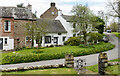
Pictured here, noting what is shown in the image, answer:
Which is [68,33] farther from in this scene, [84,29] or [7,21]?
[7,21]

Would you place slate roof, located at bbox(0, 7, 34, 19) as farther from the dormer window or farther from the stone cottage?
the dormer window

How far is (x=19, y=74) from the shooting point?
1064 centimetres

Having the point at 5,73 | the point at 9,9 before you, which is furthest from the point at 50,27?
the point at 5,73

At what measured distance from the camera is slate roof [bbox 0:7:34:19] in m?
26.4

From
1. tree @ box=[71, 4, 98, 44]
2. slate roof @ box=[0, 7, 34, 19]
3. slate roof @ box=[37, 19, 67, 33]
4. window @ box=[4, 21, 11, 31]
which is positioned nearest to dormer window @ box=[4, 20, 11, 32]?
window @ box=[4, 21, 11, 31]

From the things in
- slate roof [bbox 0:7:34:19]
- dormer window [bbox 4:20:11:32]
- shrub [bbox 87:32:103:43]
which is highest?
slate roof [bbox 0:7:34:19]

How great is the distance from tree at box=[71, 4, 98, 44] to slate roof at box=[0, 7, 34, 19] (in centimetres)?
996

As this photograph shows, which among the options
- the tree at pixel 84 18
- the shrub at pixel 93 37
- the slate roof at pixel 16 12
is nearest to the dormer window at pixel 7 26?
the slate roof at pixel 16 12

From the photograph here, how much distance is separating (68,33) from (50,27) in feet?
17.4

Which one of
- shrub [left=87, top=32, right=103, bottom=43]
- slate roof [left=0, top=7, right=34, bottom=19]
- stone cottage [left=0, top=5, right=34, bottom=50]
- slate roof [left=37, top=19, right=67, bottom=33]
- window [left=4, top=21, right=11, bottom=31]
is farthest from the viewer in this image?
slate roof [left=37, top=19, right=67, bottom=33]

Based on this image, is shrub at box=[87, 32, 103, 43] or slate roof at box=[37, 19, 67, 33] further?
slate roof at box=[37, 19, 67, 33]

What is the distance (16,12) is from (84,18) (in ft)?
47.3

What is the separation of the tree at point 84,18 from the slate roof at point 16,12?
9965 millimetres

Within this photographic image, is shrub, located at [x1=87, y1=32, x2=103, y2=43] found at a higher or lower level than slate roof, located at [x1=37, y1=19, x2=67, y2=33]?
lower
